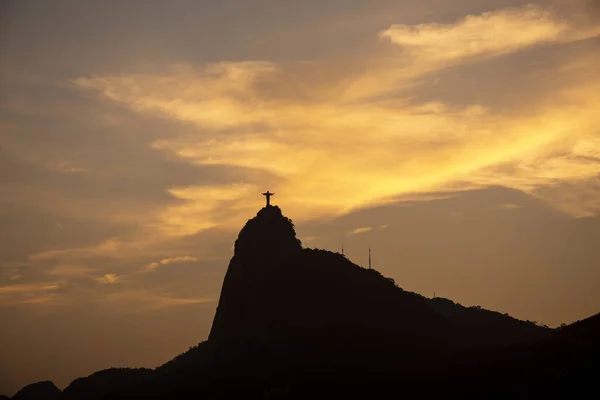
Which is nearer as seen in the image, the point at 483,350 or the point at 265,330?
the point at 483,350

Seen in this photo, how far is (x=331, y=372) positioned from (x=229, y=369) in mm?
29250

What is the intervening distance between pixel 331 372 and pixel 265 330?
2573cm

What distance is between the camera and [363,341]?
190m

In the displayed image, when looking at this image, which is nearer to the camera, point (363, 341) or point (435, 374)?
point (435, 374)

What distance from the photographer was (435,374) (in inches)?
6540

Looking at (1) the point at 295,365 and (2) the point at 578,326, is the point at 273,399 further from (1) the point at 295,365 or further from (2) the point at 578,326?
(2) the point at 578,326

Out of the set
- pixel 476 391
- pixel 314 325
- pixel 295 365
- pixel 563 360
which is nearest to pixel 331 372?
pixel 295 365

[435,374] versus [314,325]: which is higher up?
[314,325]

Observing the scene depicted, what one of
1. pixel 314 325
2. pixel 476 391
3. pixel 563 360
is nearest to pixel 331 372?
pixel 314 325

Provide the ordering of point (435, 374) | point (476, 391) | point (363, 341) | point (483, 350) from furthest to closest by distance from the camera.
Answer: point (363, 341) < point (483, 350) < point (435, 374) < point (476, 391)

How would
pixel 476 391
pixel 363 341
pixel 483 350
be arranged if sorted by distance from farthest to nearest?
pixel 363 341 → pixel 483 350 → pixel 476 391

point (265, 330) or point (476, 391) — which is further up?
point (265, 330)

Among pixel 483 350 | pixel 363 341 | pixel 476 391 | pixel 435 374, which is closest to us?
pixel 476 391

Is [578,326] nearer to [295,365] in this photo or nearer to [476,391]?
[476,391]
